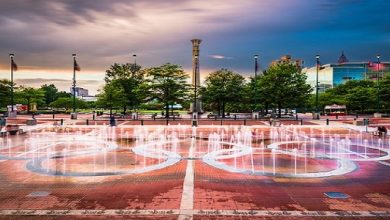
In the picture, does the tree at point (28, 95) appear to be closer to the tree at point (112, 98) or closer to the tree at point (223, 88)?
the tree at point (112, 98)

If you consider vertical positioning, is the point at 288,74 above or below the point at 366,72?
below

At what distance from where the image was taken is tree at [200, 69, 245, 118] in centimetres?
5706

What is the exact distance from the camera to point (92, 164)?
17.5 meters

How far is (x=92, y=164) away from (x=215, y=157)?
6418 millimetres

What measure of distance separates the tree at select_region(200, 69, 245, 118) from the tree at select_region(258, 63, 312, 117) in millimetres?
3664

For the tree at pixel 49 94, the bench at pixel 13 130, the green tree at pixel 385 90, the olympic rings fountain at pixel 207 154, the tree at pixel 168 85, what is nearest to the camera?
the olympic rings fountain at pixel 207 154

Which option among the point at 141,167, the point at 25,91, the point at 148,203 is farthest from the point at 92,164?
the point at 25,91

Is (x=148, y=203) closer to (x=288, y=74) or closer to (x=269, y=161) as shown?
(x=269, y=161)

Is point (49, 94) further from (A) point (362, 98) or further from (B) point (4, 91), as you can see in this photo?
(A) point (362, 98)

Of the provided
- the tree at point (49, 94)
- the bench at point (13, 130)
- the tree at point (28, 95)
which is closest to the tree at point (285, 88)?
the bench at point (13, 130)

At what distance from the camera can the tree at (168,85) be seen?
54.3 metres

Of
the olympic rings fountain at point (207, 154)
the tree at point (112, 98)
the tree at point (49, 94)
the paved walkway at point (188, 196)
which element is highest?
the tree at point (49, 94)

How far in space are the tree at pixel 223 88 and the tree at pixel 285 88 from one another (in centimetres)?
366

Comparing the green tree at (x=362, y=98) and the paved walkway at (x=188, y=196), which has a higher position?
the green tree at (x=362, y=98)
